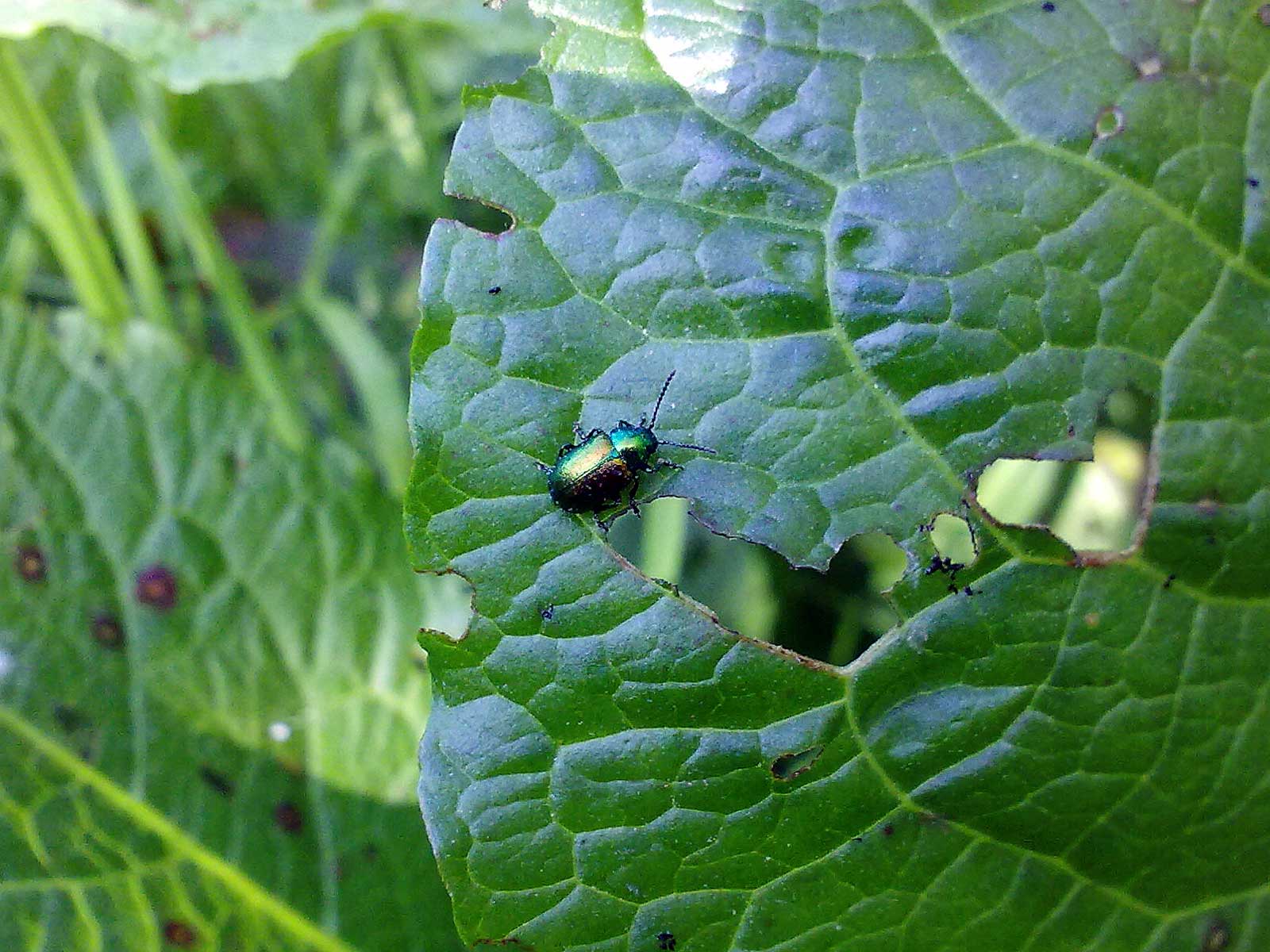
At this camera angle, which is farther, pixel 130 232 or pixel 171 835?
pixel 130 232

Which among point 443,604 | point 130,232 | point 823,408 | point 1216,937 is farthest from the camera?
point 130,232

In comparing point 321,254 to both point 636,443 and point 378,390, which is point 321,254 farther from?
point 636,443

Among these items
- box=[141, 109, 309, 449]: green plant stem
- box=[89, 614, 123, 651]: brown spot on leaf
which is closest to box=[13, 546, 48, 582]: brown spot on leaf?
box=[89, 614, 123, 651]: brown spot on leaf

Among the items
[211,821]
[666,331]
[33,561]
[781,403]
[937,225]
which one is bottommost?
[211,821]

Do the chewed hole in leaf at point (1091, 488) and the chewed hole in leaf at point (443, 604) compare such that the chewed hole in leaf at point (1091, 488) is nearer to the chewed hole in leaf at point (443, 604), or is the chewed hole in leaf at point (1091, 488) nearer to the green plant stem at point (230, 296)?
the chewed hole in leaf at point (443, 604)

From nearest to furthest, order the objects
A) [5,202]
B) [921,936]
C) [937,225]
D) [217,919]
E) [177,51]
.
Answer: [937,225] → [921,936] → [217,919] → [177,51] → [5,202]

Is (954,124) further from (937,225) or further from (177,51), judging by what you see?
(177,51)

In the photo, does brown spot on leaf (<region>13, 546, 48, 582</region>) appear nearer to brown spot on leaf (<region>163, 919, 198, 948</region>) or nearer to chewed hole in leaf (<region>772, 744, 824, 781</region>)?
brown spot on leaf (<region>163, 919, 198, 948</region>)

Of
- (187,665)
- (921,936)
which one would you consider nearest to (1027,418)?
(921,936)

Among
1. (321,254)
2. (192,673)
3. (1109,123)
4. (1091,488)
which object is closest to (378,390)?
(321,254)
